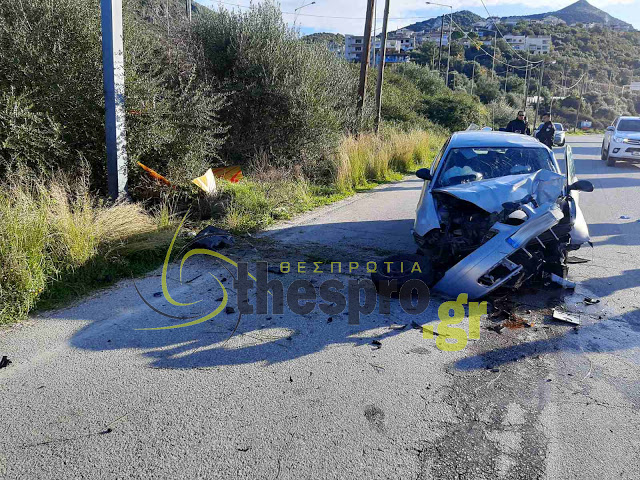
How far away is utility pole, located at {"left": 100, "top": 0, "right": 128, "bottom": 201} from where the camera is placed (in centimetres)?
710

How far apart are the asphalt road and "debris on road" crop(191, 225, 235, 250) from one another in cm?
128

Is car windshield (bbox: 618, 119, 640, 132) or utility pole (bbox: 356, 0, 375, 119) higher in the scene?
utility pole (bbox: 356, 0, 375, 119)

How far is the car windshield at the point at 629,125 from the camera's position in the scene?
1919 centimetres

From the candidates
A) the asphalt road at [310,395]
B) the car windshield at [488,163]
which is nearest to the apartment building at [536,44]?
the car windshield at [488,163]

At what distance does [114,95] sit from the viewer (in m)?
7.27

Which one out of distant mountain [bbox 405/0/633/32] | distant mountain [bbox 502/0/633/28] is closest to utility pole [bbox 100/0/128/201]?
distant mountain [bbox 405/0/633/32]

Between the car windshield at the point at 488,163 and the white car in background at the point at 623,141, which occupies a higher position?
the white car in background at the point at 623,141

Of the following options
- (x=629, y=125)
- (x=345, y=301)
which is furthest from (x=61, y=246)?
(x=629, y=125)

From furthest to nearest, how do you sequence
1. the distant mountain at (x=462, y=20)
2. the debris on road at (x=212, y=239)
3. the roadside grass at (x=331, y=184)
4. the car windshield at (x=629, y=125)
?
1. the distant mountain at (x=462, y=20)
2. the car windshield at (x=629, y=125)
3. the roadside grass at (x=331, y=184)
4. the debris on road at (x=212, y=239)

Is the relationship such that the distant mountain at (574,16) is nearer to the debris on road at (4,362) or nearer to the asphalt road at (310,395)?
the asphalt road at (310,395)

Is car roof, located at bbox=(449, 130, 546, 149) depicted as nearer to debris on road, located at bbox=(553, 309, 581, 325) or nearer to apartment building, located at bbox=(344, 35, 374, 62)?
debris on road, located at bbox=(553, 309, 581, 325)

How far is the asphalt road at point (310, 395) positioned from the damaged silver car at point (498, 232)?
0.43 m

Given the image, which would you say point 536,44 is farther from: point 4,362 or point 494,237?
point 4,362

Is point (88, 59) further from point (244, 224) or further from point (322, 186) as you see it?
point (322, 186)
